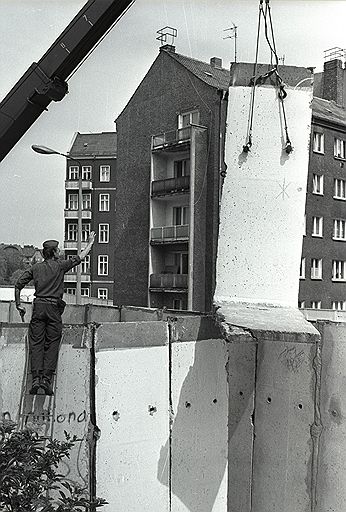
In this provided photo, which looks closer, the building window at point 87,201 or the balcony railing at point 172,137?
the balcony railing at point 172,137

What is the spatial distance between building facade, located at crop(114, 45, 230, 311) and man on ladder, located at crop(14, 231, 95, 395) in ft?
57.7

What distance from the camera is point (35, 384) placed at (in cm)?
723

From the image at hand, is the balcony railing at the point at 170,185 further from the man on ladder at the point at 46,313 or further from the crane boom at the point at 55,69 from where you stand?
the man on ladder at the point at 46,313

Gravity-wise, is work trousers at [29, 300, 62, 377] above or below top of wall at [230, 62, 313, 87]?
below

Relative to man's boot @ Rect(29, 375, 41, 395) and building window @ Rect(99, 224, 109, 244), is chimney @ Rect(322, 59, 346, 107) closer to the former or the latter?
building window @ Rect(99, 224, 109, 244)

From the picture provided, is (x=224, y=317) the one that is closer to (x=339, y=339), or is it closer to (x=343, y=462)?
(x=339, y=339)

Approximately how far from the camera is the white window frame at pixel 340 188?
30.6 m

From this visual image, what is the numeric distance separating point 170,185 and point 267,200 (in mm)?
20207

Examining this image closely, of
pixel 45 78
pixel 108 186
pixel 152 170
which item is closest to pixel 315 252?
pixel 152 170

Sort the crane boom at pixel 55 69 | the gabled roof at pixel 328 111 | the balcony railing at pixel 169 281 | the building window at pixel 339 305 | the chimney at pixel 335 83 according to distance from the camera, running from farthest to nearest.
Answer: the chimney at pixel 335 83
the building window at pixel 339 305
the gabled roof at pixel 328 111
the balcony railing at pixel 169 281
the crane boom at pixel 55 69

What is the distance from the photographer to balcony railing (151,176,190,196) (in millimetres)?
28030

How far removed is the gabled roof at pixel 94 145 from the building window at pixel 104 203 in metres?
3.39

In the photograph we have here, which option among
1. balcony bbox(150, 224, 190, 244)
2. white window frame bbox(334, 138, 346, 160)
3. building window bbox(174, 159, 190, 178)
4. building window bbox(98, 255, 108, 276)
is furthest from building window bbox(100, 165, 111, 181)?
white window frame bbox(334, 138, 346, 160)

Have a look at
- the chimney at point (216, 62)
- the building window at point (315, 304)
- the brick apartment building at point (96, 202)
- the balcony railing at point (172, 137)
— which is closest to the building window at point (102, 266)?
the brick apartment building at point (96, 202)
